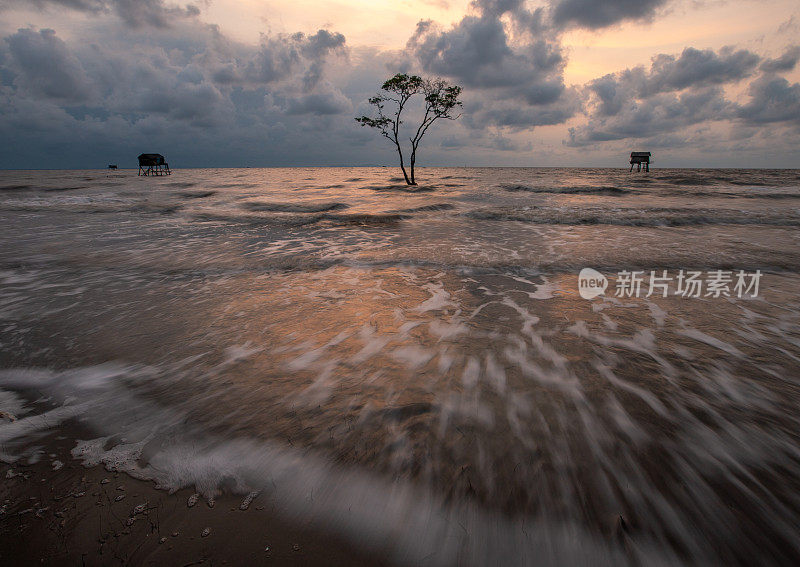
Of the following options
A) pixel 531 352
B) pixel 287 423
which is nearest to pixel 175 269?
pixel 287 423

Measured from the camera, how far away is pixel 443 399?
108 inches

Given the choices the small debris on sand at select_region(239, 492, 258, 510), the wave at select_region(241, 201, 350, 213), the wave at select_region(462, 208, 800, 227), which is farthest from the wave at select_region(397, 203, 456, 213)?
the small debris on sand at select_region(239, 492, 258, 510)

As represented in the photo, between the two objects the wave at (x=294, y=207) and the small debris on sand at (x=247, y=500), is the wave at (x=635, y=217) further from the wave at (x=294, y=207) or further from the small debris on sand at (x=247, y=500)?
the small debris on sand at (x=247, y=500)

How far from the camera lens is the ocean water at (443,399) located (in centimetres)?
183

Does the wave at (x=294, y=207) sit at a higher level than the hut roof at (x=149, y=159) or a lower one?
lower

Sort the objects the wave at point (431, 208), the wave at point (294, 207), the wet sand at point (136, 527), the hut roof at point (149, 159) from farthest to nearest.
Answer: the hut roof at point (149, 159) < the wave at point (294, 207) < the wave at point (431, 208) < the wet sand at point (136, 527)

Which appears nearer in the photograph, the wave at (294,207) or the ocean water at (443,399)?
the ocean water at (443,399)

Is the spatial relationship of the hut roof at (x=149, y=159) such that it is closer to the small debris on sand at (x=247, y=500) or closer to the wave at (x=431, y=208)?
the wave at (x=431, y=208)

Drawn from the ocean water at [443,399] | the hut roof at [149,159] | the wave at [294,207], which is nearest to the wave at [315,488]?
the ocean water at [443,399]

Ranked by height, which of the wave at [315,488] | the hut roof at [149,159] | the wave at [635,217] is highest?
the hut roof at [149,159]

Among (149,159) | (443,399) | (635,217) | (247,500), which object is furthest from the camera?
(149,159)

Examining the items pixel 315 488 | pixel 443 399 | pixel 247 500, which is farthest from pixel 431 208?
pixel 247 500

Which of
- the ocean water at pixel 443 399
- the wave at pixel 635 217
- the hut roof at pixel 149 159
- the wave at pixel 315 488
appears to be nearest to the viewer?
the wave at pixel 315 488

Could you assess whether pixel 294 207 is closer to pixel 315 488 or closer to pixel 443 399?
pixel 443 399
